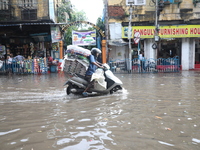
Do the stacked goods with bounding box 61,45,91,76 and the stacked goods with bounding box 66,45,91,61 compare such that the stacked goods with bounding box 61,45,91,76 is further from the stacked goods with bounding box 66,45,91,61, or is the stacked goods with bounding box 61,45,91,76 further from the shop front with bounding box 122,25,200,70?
the shop front with bounding box 122,25,200,70

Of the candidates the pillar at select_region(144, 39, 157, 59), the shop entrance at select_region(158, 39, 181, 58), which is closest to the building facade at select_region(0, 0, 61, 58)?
the pillar at select_region(144, 39, 157, 59)

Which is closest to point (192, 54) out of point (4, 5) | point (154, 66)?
point (154, 66)

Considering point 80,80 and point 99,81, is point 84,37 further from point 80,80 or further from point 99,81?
point 99,81

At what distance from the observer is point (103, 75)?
6.91 m

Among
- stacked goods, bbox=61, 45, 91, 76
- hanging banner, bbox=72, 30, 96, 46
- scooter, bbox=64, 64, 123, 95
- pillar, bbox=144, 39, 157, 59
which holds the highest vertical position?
hanging banner, bbox=72, 30, 96, 46

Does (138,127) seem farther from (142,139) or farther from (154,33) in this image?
(154,33)

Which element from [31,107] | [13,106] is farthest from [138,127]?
[13,106]

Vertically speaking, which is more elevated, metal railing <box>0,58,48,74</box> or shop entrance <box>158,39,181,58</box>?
shop entrance <box>158,39,181,58</box>

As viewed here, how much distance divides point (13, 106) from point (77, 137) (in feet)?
9.23

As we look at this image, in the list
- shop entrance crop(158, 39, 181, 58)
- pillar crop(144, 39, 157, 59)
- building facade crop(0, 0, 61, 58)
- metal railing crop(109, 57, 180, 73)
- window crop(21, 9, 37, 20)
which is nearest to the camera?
metal railing crop(109, 57, 180, 73)

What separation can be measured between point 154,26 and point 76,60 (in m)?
14.8

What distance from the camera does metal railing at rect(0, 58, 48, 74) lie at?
1703cm

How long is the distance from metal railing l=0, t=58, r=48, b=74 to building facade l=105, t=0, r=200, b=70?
638cm

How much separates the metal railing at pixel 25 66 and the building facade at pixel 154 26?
20.9 ft
